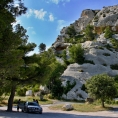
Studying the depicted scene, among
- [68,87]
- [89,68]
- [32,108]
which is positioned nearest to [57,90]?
[68,87]

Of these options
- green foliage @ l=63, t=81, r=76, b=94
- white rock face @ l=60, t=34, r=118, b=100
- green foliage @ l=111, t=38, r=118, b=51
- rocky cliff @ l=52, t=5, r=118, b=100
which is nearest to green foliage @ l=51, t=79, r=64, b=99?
green foliage @ l=63, t=81, r=76, b=94

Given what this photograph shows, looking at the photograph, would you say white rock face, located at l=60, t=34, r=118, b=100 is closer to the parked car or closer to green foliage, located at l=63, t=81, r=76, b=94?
green foliage, located at l=63, t=81, r=76, b=94

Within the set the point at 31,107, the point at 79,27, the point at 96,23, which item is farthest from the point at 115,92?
the point at 79,27

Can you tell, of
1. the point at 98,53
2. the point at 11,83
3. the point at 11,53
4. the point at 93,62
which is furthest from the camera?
the point at 98,53

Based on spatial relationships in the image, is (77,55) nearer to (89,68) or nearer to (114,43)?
(89,68)

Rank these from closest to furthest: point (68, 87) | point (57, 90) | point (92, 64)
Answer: point (57, 90) → point (68, 87) → point (92, 64)

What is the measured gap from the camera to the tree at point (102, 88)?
32.5 metres

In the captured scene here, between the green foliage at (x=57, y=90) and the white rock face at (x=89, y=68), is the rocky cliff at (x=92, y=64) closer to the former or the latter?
the white rock face at (x=89, y=68)

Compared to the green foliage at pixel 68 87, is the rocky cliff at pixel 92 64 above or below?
above

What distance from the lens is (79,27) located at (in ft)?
474

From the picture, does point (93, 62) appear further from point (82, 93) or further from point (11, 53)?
point (11, 53)

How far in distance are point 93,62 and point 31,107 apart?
46.8 metres

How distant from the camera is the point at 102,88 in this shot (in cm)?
3278

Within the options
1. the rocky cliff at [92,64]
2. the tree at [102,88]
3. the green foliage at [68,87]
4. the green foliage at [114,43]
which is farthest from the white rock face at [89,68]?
the tree at [102,88]
